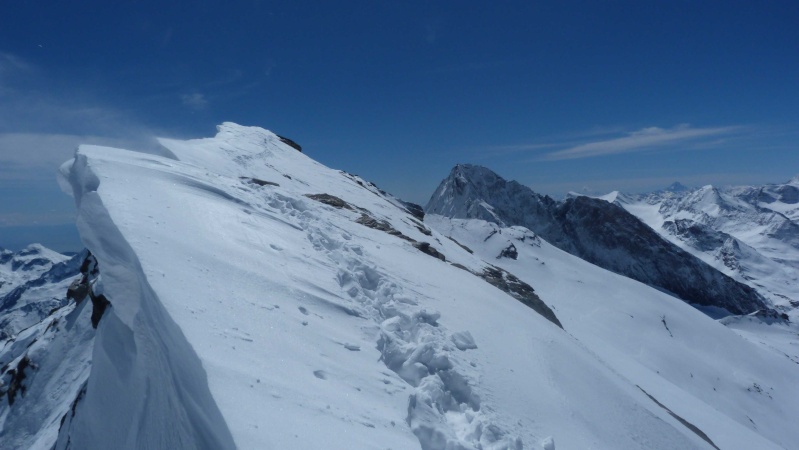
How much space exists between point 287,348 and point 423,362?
2803 millimetres

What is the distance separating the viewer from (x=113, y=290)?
7.81m

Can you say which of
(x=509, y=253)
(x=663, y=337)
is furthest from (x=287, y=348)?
(x=509, y=253)

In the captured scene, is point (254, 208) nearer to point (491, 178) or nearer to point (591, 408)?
point (591, 408)

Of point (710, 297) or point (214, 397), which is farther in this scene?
point (710, 297)

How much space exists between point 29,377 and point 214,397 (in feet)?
59.9

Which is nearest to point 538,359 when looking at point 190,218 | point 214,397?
point 214,397

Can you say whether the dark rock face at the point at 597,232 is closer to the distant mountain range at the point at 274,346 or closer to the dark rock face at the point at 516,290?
the dark rock face at the point at 516,290

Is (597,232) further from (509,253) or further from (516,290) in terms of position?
(516,290)

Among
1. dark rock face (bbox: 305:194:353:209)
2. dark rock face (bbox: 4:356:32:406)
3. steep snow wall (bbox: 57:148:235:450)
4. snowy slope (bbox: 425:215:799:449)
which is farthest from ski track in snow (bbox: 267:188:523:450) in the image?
snowy slope (bbox: 425:215:799:449)

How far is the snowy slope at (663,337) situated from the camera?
51719 mm

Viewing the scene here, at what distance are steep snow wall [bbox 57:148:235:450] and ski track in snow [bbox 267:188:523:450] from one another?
2137mm

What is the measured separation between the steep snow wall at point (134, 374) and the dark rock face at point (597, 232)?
429ft

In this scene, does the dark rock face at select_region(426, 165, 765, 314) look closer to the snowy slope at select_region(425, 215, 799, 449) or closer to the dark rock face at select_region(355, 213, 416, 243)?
the snowy slope at select_region(425, 215, 799, 449)

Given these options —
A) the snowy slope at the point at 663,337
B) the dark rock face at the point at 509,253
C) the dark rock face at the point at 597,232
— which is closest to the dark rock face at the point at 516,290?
the snowy slope at the point at 663,337
